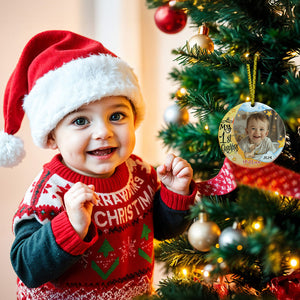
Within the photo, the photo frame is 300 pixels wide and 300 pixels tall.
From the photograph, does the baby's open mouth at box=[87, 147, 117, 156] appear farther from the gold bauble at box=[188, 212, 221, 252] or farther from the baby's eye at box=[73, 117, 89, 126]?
the gold bauble at box=[188, 212, 221, 252]

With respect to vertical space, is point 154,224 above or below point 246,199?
below

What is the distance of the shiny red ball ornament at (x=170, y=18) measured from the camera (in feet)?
2.35

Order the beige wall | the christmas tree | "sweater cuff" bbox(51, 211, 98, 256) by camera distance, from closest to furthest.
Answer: the christmas tree, "sweater cuff" bbox(51, 211, 98, 256), the beige wall

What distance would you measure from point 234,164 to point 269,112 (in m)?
0.10

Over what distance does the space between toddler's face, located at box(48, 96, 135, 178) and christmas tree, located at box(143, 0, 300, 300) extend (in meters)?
0.12

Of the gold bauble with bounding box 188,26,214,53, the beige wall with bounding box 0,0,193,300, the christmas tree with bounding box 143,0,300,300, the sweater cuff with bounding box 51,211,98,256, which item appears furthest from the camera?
the beige wall with bounding box 0,0,193,300

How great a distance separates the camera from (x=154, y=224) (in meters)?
0.79

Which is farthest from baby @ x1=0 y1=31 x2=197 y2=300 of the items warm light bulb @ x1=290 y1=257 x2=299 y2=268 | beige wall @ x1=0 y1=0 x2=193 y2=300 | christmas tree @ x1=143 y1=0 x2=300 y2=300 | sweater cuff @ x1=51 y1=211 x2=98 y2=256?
beige wall @ x1=0 y1=0 x2=193 y2=300

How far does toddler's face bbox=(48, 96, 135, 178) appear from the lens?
668mm

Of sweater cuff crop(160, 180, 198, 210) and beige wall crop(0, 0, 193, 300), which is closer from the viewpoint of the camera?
sweater cuff crop(160, 180, 198, 210)

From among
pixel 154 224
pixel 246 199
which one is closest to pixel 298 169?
pixel 246 199

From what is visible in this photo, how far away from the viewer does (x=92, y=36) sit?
51.7 inches

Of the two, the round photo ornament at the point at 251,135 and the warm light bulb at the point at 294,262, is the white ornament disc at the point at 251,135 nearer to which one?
the round photo ornament at the point at 251,135

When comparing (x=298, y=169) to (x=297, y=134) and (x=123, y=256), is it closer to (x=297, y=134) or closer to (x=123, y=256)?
(x=297, y=134)
